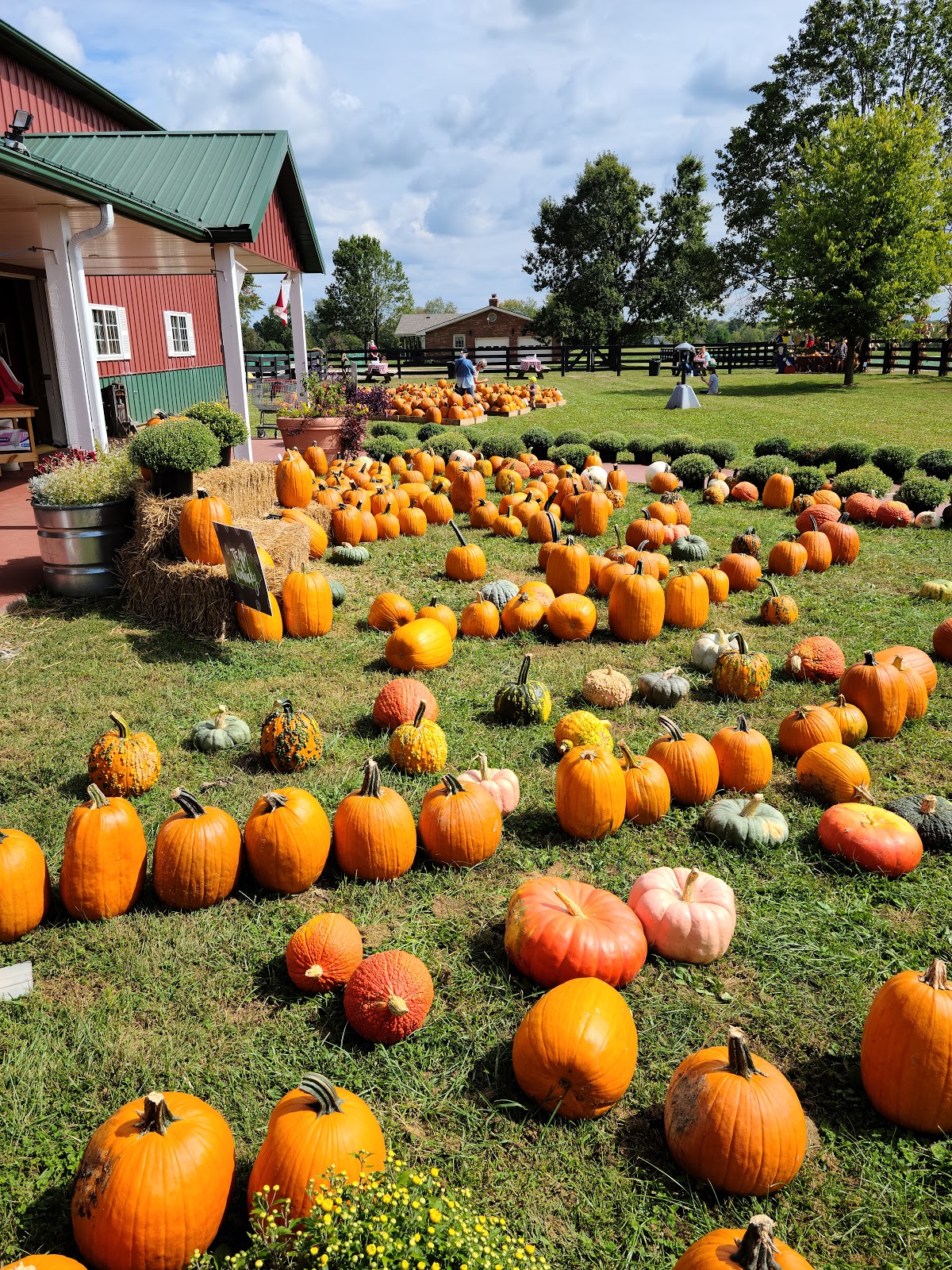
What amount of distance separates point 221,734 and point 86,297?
233 inches

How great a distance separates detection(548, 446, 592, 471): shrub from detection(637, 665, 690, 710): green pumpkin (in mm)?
7634

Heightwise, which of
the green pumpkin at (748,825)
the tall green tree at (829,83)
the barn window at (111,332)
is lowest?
the green pumpkin at (748,825)

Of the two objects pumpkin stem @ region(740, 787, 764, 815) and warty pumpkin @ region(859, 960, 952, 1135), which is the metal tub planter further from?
warty pumpkin @ region(859, 960, 952, 1135)

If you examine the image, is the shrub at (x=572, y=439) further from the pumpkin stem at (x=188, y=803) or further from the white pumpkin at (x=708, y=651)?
the pumpkin stem at (x=188, y=803)

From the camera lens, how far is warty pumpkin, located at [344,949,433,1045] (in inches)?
103

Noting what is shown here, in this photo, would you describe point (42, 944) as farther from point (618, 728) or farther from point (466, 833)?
point (618, 728)

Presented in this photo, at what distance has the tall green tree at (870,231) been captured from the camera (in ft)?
89.9

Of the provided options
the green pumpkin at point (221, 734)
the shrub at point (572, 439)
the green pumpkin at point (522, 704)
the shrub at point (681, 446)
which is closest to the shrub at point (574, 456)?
the shrub at point (572, 439)

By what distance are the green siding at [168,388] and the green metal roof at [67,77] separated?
524cm

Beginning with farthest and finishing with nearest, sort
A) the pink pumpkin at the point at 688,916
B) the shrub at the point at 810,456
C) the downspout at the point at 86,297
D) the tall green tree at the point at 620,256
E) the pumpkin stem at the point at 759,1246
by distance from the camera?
the tall green tree at the point at 620,256 < the shrub at the point at 810,456 < the downspout at the point at 86,297 < the pink pumpkin at the point at 688,916 < the pumpkin stem at the point at 759,1246

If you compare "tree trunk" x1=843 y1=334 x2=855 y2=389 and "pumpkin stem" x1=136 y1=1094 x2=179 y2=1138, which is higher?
"tree trunk" x1=843 y1=334 x2=855 y2=389

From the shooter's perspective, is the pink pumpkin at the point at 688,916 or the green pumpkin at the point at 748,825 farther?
the green pumpkin at the point at 748,825

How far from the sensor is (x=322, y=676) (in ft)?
18.5

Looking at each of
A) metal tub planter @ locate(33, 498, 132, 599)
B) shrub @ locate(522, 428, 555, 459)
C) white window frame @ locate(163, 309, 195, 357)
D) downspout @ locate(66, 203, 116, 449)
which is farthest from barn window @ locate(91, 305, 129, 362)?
metal tub planter @ locate(33, 498, 132, 599)
